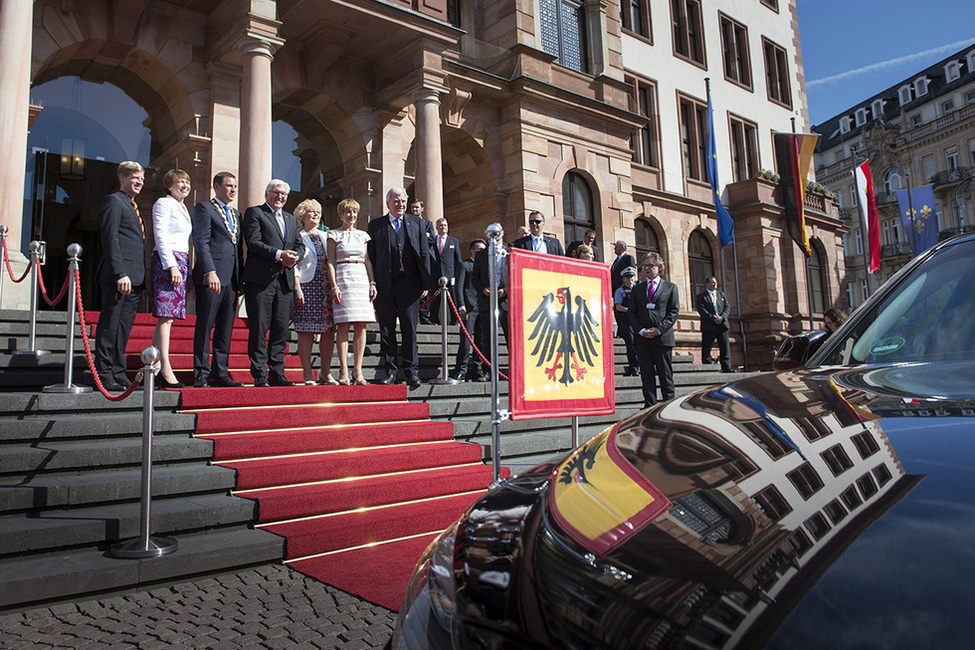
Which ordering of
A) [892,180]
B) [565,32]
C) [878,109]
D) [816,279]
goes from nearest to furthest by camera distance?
[565,32] < [816,279] < [892,180] < [878,109]

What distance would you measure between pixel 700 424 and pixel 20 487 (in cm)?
396

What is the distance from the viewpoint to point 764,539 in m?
1.01

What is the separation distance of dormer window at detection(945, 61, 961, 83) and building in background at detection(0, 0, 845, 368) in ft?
137

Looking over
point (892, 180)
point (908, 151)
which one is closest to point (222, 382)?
point (908, 151)

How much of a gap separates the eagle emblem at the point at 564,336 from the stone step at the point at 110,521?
98.7 inches

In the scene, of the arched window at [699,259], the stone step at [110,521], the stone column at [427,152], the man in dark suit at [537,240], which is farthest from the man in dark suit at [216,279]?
the arched window at [699,259]

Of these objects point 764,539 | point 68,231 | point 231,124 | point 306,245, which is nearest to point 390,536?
point 306,245

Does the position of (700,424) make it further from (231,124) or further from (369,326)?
(231,124)

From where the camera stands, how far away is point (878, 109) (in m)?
64.4

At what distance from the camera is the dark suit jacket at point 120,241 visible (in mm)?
5719

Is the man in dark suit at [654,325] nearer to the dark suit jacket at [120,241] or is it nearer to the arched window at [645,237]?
the dark suit jacket at [120,241]

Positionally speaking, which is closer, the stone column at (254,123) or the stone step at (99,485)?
the stone step at (99,485)

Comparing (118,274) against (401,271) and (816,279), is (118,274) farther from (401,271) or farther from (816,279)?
(816,279)

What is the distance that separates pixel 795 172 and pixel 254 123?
59.6 ft
